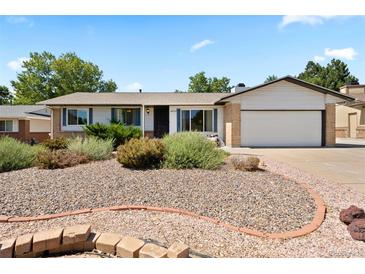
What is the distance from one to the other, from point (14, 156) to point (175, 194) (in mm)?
5597

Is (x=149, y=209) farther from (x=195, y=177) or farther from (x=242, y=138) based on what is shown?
(x=242, y=138)

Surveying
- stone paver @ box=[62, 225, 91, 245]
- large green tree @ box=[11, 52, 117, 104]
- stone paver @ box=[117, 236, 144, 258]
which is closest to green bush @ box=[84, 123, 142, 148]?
stone paver @ box=[62, 225, 91, 245]

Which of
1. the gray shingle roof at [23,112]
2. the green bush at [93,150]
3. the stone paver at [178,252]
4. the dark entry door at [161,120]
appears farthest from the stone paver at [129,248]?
the gray shingle roof at [23,112]

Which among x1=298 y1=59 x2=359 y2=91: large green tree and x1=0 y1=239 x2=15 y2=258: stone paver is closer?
x1=0 y1=239 x2=15 y2=258: stone paver

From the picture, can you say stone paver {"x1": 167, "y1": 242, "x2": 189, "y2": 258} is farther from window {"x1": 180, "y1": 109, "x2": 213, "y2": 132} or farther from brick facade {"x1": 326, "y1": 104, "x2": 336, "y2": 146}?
brick facade {"x1": 326, "y1": 104, "x2": 336, "y2": 146}

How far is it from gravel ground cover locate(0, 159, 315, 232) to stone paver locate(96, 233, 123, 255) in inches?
62.1

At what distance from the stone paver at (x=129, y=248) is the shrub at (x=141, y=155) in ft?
13.0

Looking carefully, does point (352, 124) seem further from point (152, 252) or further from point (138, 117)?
point (152, 252)

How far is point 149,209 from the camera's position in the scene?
4.55 meters

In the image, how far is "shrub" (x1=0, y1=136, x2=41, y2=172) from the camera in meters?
7.82

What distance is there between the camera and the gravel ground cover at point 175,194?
4.49 m

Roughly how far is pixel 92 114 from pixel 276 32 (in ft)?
51.4

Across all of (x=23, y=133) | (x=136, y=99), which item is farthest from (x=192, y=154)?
(x=23, y=133)
